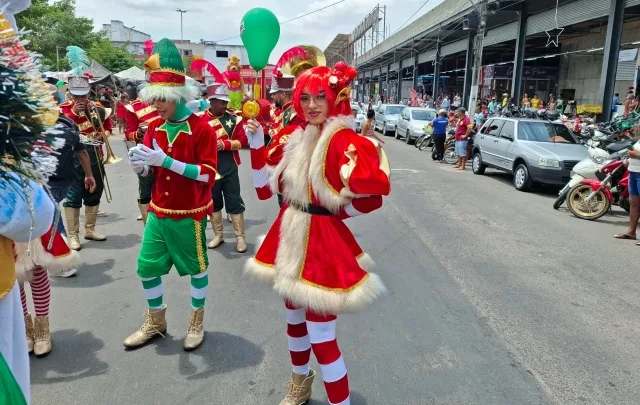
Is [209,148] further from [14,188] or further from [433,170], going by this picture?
[433,170]

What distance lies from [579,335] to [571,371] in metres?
0.67

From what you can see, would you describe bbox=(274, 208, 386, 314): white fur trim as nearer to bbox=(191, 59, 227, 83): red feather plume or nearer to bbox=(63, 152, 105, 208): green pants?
bbox=(191, 59, 227, 83): red feather plume

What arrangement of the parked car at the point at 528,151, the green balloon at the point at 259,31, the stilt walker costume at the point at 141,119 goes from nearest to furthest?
the green balloon at the point at 259,31 → the stilt walker costume at the point at 141,119 → the parked car at the point at 528,151

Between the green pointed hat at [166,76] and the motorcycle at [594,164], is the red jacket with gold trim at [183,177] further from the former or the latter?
the motorcycle at [594,164]

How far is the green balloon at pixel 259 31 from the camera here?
3014 mm

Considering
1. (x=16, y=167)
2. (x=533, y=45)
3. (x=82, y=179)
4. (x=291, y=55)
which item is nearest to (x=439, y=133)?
(x=82, y=179)

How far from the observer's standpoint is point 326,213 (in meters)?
2.51

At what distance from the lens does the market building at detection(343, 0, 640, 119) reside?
15.2 meters

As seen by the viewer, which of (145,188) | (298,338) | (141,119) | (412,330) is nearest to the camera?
(298,338)

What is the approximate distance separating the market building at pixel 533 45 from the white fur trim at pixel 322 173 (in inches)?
576

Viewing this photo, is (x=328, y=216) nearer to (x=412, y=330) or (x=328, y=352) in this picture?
(x=328, y=352)

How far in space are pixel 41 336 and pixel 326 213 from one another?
2.46 m

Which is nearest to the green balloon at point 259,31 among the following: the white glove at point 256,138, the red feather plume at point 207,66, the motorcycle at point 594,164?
the white glove at point 256,138

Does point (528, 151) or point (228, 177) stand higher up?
point (528, 151)
